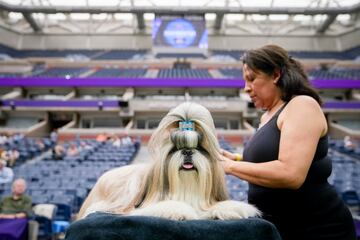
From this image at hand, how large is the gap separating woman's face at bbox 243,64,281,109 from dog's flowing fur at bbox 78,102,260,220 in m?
0.57

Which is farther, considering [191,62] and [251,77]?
[191,62]

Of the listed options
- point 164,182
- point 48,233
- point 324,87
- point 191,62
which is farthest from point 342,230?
point 191,62

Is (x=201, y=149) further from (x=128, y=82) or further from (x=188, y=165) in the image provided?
(x=128, y=82)

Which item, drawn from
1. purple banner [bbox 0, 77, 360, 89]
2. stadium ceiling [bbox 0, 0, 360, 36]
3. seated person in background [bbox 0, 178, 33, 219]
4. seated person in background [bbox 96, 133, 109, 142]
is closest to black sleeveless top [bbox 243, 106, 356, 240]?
seated person in background [bbox 0, 178, 33, 219]

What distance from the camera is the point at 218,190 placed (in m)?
1.02

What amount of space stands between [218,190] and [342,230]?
31.9 inches

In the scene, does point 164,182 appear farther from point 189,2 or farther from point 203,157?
point 189,2

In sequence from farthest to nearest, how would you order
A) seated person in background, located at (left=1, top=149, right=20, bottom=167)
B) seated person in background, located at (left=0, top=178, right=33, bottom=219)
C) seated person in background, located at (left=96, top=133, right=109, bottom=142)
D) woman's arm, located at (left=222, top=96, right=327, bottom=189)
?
1. seated person in background, located at (left=96, top=133, right=109, bottom=142)
2. seated person in background, located at (left=1, top=149, right=20, bottom=167)
3. seated person in background, located at (left=0, top=178, right=33, bottom=219)
4. woman's arm, located at (left=222, top=96, right=327, bottom=189)

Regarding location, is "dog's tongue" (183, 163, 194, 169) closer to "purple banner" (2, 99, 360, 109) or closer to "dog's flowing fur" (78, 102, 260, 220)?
"dog's flowing fur" (78, 102, 260, 220)

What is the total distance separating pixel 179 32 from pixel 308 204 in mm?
20600

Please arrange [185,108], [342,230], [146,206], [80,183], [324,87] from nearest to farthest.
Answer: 1. [146,206]
2. [185,108]
3. [342,230]
4. [80,183]
5. [324,87]

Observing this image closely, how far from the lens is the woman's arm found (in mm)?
1220

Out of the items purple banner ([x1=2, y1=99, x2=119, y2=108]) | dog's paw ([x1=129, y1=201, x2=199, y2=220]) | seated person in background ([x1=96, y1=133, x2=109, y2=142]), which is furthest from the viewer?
purple banner ([x1=2, y1=99, x2=119, y2=108])

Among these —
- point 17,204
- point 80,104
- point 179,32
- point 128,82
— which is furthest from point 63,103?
point 17,204
